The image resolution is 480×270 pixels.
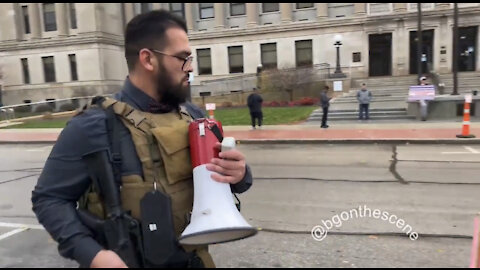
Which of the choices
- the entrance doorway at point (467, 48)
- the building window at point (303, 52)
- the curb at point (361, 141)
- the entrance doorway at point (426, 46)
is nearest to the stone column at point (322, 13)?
the building window at point (303, 52)

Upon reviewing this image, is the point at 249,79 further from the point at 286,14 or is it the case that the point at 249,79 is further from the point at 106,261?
the point at 106,261

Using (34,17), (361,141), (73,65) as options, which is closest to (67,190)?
(361,141)

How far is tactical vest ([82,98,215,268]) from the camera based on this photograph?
162cm

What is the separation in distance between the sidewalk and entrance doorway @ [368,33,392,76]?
17656 millimetres

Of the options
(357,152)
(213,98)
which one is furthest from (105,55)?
(357,152)

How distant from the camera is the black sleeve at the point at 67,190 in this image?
5.15 feet

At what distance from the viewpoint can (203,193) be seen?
157 centimetres

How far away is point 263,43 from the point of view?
36.8 m

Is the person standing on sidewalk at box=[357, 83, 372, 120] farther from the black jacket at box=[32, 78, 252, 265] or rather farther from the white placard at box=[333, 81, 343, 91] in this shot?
the black jacket at box=[32, 78, 252, 265]

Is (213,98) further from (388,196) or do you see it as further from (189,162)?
(189,162)

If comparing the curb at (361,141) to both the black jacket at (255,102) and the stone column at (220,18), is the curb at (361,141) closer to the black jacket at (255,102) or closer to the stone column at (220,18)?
the black jacket at (255,102)

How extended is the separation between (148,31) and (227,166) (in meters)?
0.64

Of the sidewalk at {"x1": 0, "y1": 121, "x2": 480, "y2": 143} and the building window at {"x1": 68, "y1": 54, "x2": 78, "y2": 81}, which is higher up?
the building window at {"x1": 68, "y1": 54, "x2": 78, "y2": 81}

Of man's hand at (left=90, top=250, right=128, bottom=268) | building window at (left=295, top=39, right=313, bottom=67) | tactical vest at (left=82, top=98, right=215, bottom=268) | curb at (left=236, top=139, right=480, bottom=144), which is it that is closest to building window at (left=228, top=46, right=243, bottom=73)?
building window at (left=295, top=39, right=313, bottom=67)
